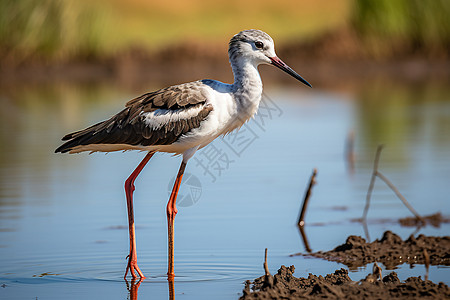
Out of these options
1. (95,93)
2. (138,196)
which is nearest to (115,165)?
(138,196)

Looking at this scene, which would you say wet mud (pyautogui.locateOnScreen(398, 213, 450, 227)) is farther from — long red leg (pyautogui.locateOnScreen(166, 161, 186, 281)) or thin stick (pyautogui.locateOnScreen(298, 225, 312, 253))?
long red leg (pyautogui.locateOnScreen(166, 161, 186, 281))

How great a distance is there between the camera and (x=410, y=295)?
5914 millimetres

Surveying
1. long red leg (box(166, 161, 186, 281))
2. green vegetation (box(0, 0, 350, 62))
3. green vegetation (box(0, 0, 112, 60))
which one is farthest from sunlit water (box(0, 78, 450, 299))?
green vegetation (box(0, 0, 350, 62))

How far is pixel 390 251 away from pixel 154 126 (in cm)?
229

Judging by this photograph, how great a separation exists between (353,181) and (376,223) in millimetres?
2139

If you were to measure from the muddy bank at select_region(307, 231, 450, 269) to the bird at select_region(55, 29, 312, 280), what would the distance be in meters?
1.44

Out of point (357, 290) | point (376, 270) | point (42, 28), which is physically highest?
point (42, 28)

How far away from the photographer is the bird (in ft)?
24.0

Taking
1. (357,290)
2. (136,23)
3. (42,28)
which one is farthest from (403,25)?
(357,290)

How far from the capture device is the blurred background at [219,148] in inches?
310

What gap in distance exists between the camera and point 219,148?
1348 cm

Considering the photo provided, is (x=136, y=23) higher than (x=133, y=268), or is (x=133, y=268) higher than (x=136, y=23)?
(x=136, y=23)

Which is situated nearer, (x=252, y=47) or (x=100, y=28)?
(x=252, y=47)

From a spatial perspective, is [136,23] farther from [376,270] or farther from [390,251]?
[376,270]
